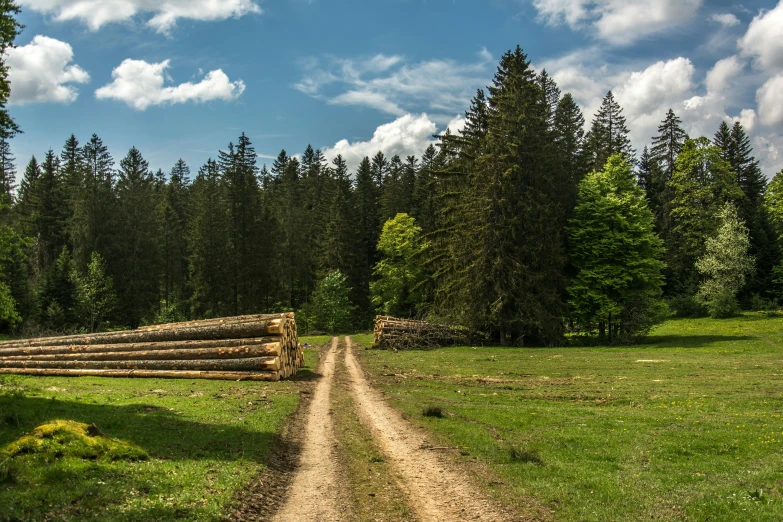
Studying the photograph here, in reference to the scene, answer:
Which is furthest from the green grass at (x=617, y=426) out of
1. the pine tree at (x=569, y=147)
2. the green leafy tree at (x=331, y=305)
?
the green leafy tree at (x=331, y=305)

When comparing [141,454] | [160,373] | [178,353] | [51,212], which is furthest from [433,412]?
[51,212]

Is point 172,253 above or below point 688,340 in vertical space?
above

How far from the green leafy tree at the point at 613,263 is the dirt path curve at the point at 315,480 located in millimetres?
30212

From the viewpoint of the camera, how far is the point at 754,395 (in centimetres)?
1784

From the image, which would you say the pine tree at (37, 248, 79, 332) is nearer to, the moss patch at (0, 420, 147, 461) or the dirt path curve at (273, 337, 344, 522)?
the dirt path curve at (273, 337, 344, 522)

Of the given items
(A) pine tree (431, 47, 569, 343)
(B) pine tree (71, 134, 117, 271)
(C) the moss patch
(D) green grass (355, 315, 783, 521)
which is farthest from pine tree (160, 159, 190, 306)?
(C) the moss patch

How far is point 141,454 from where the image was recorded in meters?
9.84

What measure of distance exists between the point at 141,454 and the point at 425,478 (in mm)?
5690

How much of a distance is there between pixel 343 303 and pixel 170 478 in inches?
2128

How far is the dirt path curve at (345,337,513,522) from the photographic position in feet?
27.1

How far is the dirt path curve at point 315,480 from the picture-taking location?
26.8 feet

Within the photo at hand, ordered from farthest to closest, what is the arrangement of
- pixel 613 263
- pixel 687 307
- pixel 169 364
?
pixel 687 307, pixel 613 263, pixel 169 364

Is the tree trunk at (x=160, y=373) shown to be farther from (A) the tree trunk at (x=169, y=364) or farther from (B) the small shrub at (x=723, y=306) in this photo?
(B) the small shrub at (x=723, y=306)

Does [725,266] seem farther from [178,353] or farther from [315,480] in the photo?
[315,480]
